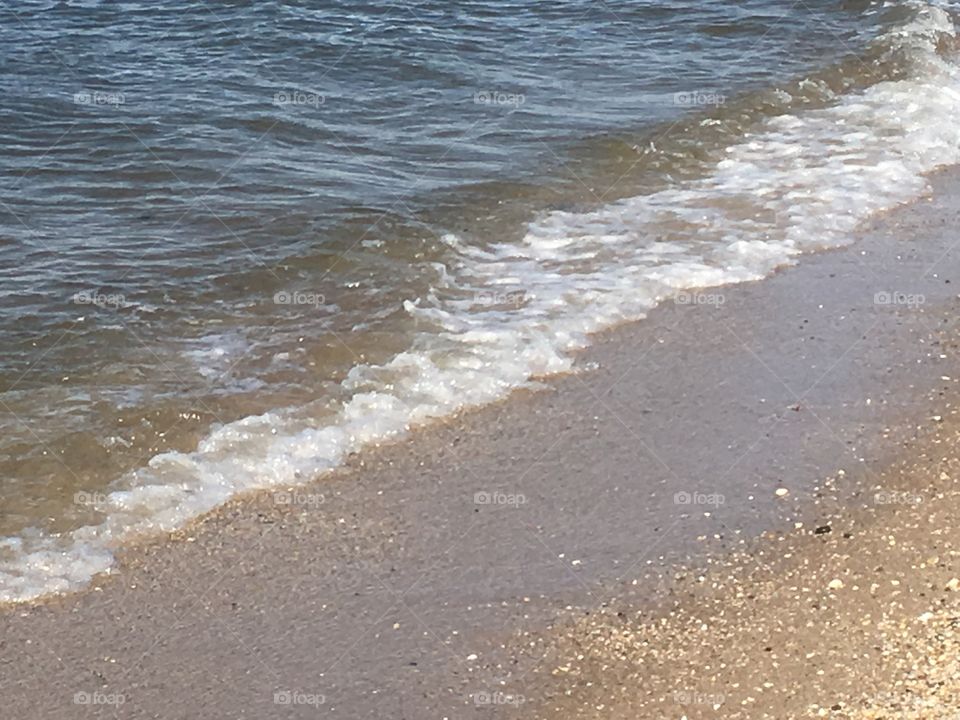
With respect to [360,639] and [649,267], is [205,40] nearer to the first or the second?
[649,267]

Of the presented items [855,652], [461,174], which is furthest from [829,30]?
[855,652]

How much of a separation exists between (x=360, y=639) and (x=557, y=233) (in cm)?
460

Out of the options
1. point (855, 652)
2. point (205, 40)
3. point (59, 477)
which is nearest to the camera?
point (855, 652)

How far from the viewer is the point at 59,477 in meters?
6.94
